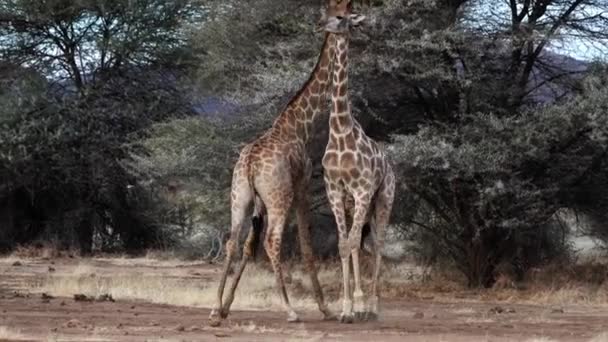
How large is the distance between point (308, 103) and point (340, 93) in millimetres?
398

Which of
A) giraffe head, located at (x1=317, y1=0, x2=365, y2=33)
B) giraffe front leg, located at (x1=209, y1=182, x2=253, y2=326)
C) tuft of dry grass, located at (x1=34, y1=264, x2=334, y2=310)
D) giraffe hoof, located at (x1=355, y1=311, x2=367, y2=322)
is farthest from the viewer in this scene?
tuft of dry grass, located at (x1=34, y1=264, x2=334, y2=310)

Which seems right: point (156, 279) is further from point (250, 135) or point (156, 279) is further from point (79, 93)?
point (79, 93)

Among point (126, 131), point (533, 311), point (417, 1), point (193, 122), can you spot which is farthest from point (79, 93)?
point (533, 311)

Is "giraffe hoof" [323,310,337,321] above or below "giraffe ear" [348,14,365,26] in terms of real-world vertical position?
below

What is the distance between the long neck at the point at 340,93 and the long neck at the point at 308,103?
13 cm

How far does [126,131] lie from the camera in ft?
87.5

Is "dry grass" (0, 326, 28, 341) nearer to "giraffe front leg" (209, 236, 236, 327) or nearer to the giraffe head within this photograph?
"giraffe front leg" (209, 236, 236, 327)

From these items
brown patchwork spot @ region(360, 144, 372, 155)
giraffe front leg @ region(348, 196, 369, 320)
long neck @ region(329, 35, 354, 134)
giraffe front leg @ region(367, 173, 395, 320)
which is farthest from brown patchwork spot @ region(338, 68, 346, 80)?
giraffe front leg @ region(348, 196, 369, 320)

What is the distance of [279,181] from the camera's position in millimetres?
13133

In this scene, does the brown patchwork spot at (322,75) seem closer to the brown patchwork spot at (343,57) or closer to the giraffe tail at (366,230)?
the brown patchwork spot at (343,57)

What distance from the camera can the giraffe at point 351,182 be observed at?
43.7 feet

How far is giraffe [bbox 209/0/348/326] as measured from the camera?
1311 centimetres

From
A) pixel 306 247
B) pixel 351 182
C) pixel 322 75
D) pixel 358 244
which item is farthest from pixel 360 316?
pixel 322 75

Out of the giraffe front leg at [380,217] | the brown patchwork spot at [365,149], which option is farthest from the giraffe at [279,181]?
the giraffe front leg at [380,217]
